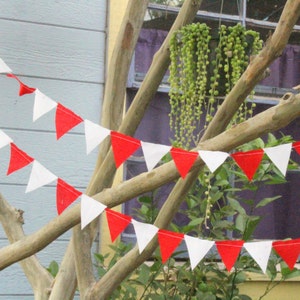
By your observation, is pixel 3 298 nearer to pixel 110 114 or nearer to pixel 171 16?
pixel 110 114

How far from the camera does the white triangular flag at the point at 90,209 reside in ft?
9.68

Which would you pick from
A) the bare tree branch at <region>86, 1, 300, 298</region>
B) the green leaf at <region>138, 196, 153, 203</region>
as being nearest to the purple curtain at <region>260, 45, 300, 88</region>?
the green leaf at <region>138, 196, 153, 203</region>

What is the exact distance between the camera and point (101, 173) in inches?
134

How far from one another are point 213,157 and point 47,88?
6.37 ft

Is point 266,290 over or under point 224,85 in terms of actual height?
under

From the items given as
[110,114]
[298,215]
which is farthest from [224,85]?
[298,215]

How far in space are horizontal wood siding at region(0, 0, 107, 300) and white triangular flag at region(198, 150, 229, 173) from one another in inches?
73.0

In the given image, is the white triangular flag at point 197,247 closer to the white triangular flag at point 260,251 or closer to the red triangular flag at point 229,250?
the red triangular flag at point 229,250

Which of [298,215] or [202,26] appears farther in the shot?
[298,215]

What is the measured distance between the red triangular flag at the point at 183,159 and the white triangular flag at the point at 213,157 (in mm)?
40

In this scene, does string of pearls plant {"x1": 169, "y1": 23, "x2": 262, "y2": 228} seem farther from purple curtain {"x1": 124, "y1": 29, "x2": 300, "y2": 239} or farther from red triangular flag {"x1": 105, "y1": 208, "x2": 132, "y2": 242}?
purple curtain {"x1": 124, "y1": 29, "x2": 300, "y2": 239}

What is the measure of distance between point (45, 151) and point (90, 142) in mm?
1584

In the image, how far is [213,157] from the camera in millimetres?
2752

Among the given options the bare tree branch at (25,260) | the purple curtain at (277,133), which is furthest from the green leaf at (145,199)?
the bare tree branch at (25,260)
